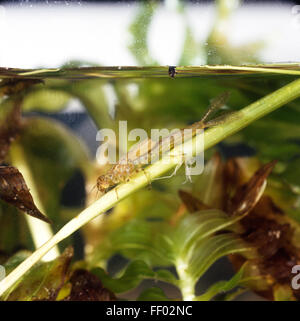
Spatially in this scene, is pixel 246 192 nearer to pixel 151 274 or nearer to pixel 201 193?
pixel 201 193

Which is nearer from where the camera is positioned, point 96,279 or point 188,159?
point 188,159

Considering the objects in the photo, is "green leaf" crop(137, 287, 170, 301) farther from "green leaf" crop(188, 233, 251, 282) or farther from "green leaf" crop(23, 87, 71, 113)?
"green leaf" crop(23, 87, 71, 113)

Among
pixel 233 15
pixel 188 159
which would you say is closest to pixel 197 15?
pixel 233 15

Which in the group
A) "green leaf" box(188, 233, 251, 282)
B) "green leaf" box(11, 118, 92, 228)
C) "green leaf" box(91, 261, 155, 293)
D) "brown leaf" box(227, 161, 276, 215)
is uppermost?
"green leaf" box(11, 118, 92, 228)

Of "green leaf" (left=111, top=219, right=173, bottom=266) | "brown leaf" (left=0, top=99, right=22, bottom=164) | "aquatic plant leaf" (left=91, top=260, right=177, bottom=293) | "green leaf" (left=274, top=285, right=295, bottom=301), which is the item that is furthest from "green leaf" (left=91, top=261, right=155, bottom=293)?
"brown leaf" (left=0, top=99, right=22, bottom=164)

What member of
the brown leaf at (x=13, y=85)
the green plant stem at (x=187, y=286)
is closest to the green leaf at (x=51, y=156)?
the brown leaf at (x=13, y=85)
